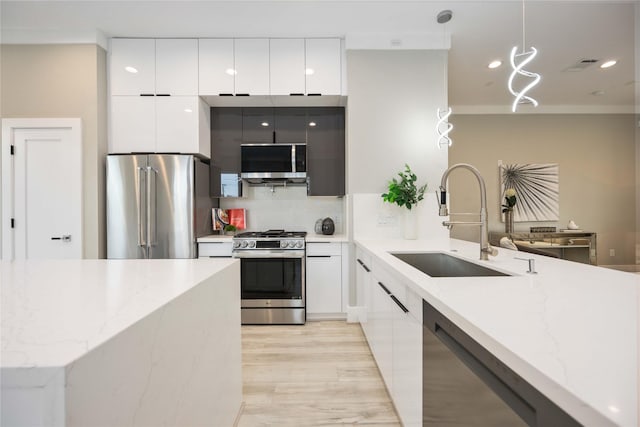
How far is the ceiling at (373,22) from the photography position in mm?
2684

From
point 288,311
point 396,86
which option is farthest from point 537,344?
point 396,86

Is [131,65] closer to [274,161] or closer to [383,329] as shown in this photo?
[274,161]

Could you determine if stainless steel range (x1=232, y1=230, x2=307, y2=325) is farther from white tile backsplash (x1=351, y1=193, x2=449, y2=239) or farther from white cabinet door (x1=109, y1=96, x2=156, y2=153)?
white cabinet door (x1=109, y1=96, x2=156, y2=153)

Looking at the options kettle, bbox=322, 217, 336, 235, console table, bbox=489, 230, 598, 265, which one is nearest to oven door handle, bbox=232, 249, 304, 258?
kettle, bbox=322, 217, 336, 235

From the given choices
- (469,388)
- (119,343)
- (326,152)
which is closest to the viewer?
(119,343)

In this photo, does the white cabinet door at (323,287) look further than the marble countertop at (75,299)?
Yes

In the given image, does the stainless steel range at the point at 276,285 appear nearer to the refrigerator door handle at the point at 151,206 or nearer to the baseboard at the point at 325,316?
the baseboard at the point at 325,316

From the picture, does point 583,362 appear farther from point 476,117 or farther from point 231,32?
point 476,117

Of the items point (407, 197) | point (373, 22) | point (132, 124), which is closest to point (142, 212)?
point (132, 124)

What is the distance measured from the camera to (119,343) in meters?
0.65

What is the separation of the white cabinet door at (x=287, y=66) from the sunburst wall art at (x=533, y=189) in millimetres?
3932

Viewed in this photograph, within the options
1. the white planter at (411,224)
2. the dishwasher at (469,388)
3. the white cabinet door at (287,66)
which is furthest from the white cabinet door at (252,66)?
the dishwasher at (469,388)

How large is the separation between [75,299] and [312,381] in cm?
163

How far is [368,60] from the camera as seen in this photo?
3.15m
